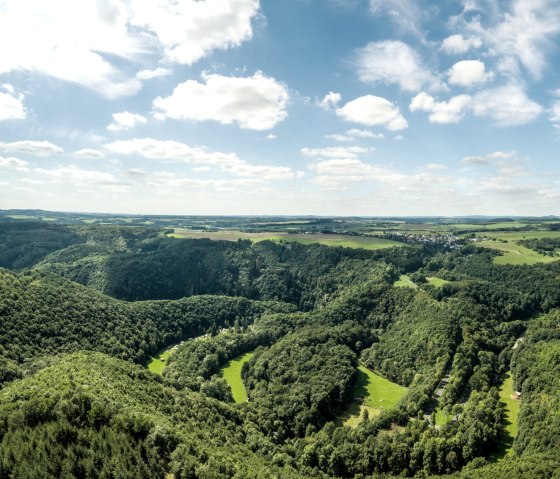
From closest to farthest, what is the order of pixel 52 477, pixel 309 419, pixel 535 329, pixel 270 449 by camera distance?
1. pixel 52 477
2. pixel 270 449
3. pixel 309 419
4. pixel 535 329

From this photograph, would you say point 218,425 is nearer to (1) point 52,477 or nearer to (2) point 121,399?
(2) point 121,399

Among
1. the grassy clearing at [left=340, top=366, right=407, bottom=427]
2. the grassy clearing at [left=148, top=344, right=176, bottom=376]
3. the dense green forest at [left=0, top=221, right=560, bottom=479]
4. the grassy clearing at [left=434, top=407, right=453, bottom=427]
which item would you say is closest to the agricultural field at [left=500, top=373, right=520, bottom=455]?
the dense green forest at [left=0, top=221, right=560, bottom=479]

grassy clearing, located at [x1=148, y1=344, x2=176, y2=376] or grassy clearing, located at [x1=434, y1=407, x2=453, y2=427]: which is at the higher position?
grassy clearing, located at [x1=434, y1=407, x2=453, y2=427]

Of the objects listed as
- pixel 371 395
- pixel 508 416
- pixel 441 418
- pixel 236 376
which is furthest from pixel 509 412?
pixel 236 376

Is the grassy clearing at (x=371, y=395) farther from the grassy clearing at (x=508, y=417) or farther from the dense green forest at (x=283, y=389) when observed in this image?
the grassy clearing at (x=508, y=417)

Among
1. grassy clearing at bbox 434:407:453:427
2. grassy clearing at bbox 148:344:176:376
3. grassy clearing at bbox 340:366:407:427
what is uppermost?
grassy clearing at bbox 434:407:453:427

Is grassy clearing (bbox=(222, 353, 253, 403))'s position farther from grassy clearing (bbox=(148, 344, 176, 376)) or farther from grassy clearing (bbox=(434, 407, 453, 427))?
grassy clearing (bbox=(434, 407, 453, 427))

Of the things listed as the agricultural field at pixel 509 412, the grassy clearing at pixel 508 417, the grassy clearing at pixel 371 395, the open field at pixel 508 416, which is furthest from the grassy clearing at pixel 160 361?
the agricultural field at pixel 509 412

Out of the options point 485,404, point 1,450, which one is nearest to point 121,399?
point 1,450
